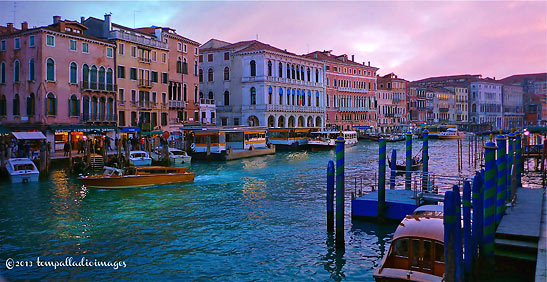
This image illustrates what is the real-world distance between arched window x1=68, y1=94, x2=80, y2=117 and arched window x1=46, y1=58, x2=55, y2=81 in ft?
5.56

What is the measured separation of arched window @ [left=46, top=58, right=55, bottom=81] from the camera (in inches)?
1049

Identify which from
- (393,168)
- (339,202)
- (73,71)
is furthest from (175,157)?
(339,202)

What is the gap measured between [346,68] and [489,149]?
53343 mm

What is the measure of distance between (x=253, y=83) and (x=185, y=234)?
3459 centimetres

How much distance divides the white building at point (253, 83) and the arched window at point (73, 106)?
719 inches

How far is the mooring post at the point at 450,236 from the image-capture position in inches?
253

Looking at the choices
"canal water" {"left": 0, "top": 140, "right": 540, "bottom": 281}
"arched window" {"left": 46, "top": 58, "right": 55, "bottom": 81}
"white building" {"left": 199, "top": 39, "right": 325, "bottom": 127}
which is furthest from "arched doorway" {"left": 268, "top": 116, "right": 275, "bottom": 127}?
"canal water" {"left": 0, "top": 140, "right": 540, "bottom": 281}

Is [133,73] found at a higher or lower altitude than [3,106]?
higher

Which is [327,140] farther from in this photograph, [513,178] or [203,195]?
[513,178]

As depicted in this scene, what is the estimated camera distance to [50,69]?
26812mm

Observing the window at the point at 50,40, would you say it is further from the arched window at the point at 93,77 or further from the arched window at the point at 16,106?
the arched window at the point at 16,106

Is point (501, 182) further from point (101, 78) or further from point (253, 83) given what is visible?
point (253, 83)

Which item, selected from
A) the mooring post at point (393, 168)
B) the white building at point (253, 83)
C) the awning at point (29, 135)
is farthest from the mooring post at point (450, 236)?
the white building at point (253, 83)

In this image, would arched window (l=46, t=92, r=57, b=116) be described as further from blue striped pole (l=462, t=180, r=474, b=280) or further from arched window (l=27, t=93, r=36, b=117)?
blue striped pole (l=462, t=180, r=474, b=280)
